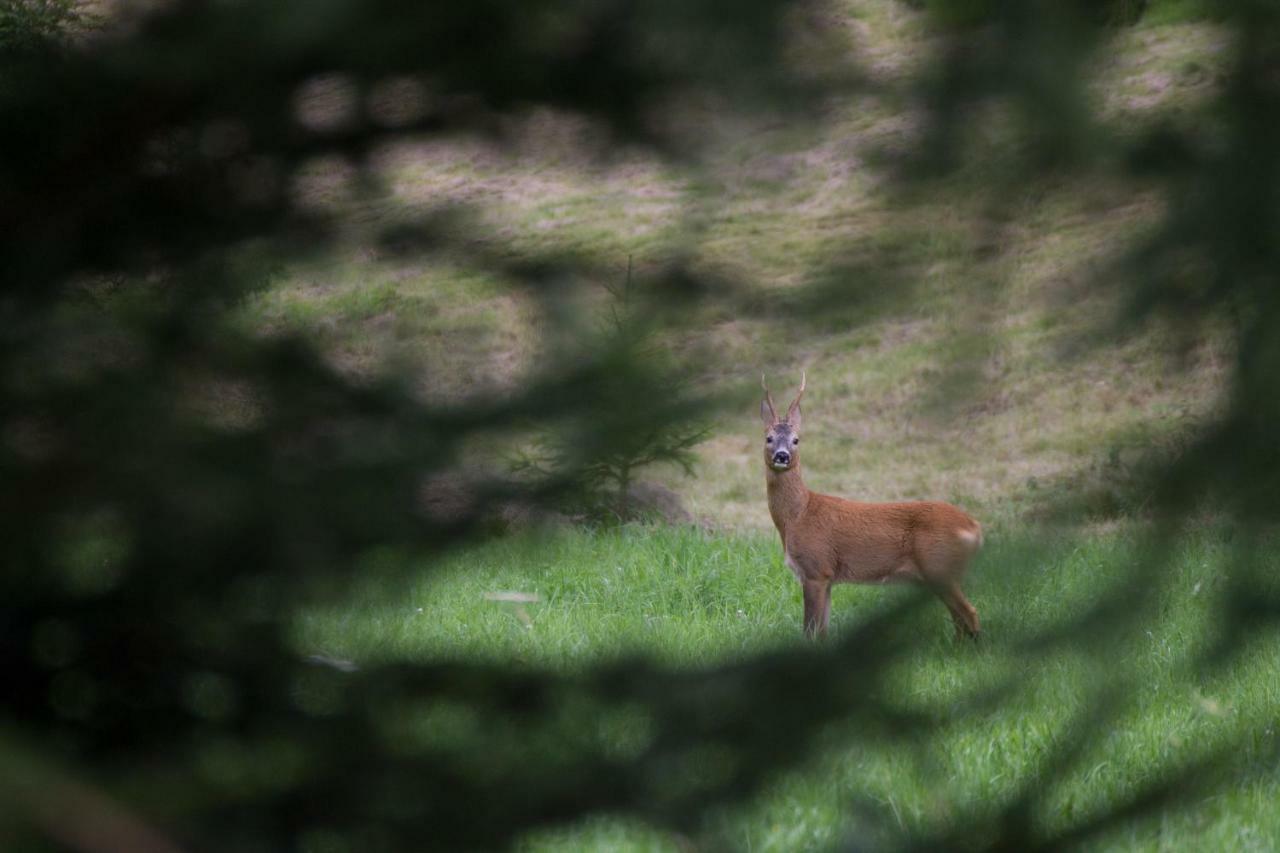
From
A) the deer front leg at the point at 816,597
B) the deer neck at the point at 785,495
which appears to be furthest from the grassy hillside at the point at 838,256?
the deer neck at the point at 785,495

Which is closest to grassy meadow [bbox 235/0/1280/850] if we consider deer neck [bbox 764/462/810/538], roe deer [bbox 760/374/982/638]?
roe deer [bbox 760/374/982/638]

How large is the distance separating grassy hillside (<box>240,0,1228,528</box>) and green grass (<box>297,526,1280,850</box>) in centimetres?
9

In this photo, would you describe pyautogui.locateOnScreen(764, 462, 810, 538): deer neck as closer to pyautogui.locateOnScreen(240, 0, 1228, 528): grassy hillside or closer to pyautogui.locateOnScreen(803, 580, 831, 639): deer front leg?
pyautogui.locateOnScreen(803, 580, 831, 639): deer front leg

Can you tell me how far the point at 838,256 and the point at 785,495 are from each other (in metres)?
6.01

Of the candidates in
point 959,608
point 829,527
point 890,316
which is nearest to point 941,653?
point 959,608

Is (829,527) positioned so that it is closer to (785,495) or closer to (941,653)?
(785,495)

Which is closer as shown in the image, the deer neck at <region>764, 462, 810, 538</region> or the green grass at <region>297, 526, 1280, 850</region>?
the green grass at <region>297, 526, 1280, 850</region>

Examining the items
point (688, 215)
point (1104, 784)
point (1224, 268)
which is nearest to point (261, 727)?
point (688, 215)

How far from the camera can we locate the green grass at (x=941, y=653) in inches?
44.0

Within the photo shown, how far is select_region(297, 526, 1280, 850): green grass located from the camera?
1.12 metres

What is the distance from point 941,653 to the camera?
4.29 feet

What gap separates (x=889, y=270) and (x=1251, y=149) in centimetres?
26

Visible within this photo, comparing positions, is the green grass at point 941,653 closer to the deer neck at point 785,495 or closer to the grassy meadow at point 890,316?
the grassy meadow at point 890,316

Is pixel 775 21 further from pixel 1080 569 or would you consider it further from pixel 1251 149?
pixel 1080 569
